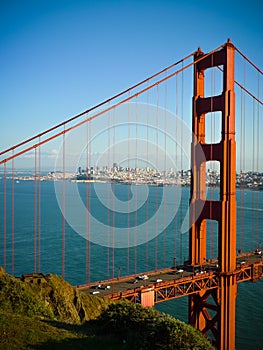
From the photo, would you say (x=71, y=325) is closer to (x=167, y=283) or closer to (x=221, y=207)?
(x=167, y=283)

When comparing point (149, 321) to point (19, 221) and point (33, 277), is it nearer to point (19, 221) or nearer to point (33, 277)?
point (33, 277)

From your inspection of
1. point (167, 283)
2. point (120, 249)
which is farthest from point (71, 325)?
point (120, 249)

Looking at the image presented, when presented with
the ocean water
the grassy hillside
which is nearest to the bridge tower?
the ocean water

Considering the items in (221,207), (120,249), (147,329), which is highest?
(221,207)

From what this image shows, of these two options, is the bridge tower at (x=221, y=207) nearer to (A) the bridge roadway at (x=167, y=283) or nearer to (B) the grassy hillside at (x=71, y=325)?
(A) the bridge roadway at (x=167, y=283)

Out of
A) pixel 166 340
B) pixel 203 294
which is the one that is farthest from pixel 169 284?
pixel 166 340

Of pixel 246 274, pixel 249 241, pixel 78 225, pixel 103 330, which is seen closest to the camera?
pixel 103 330

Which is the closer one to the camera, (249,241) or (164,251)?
(164,251)
